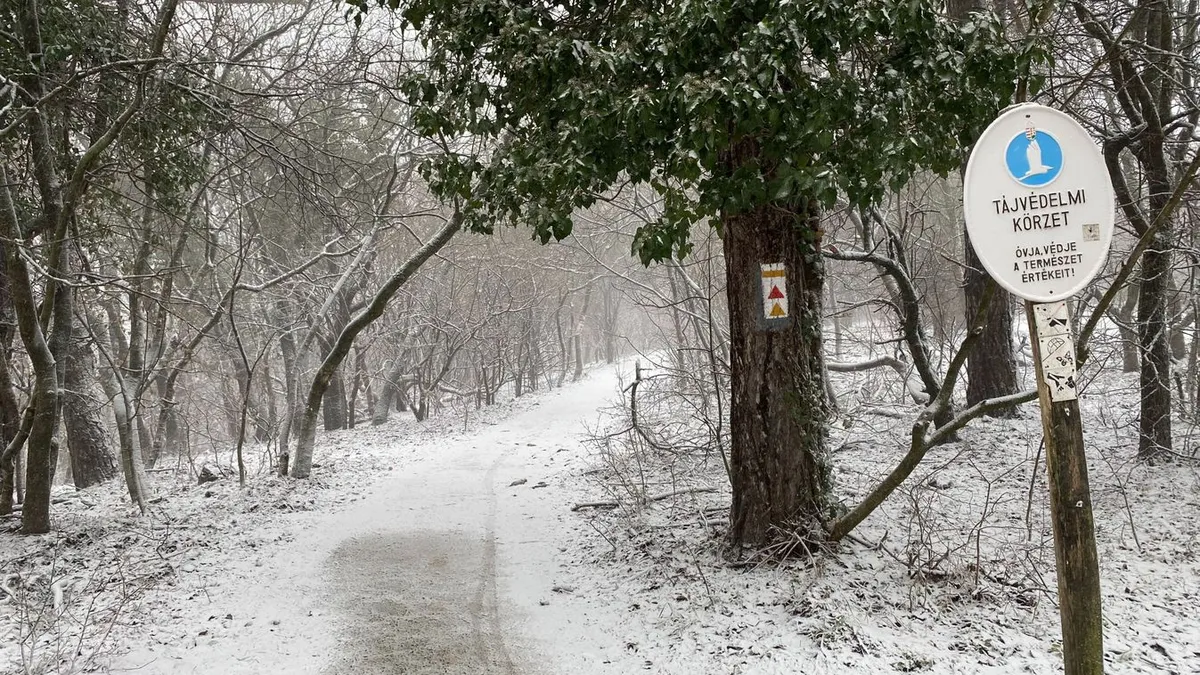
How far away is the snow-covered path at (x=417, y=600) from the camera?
15.0ft

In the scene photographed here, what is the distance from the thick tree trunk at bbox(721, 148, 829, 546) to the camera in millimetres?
5109

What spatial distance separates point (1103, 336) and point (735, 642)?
21.0 feet

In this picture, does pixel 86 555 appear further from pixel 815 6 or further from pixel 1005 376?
pixel 1005 376

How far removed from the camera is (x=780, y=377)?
5117 millimetres

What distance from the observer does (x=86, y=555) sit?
6.68 meters

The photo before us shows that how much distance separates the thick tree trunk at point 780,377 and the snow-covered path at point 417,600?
1.48 metres

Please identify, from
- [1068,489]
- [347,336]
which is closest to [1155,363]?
[1068,489]

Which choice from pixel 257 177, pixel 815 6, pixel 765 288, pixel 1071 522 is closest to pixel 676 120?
pixel 815 6

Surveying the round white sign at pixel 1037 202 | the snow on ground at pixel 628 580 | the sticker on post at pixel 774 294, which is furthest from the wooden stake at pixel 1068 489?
the sticker on post at pixel 774 294

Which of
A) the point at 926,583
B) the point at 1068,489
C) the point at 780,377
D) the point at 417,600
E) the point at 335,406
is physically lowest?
the point at 417,600

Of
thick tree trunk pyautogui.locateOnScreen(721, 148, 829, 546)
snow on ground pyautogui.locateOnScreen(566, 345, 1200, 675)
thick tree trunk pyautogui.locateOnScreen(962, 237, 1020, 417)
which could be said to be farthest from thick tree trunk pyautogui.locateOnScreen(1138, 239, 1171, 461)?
thick tree trunk pyautogui.locateOnScreen(721, 148, 829, 546)

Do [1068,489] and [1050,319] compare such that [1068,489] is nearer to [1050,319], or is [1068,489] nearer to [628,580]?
[1050,319]

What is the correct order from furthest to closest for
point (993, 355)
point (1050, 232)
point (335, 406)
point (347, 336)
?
point (335, 406)
point (347, 336)
point (993, 355)
point (1050, 232)

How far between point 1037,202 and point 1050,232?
12 centimetres
